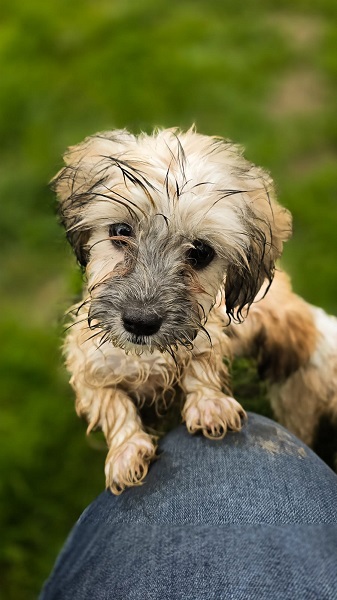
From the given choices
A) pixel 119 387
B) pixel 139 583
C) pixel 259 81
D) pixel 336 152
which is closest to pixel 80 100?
pixel 259 81

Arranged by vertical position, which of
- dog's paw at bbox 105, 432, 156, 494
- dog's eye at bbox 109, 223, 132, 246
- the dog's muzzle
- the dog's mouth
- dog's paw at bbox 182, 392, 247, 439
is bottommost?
dog's paw at bbox 105, 432, 156, 494

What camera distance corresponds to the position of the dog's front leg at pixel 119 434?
7.20 feet

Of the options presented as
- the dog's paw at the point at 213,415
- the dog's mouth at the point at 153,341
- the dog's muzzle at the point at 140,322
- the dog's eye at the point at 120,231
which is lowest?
the dog's paw at the point at 213,415

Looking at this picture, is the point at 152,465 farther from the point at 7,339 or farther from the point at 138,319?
the point at 7,339

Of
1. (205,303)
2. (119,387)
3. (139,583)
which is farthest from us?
(119,387)

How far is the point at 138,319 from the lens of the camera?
1.91 m

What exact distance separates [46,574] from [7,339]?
1432 millimetres

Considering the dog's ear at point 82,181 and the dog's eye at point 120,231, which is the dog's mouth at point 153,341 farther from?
the dog's ear at point 82,181

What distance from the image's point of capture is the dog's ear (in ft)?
6.98

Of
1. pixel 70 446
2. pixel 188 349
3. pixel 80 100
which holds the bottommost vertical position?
pixel 70 446

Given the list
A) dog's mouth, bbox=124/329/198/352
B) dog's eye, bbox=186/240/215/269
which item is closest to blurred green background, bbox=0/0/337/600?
dog's eye, bbox=186/240/215/269

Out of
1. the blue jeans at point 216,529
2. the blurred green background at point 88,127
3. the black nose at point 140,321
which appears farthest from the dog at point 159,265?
the blurred green background at point 88,127

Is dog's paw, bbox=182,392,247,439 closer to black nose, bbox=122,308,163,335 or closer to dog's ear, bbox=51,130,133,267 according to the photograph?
black nose, bbox=122,308,163,335

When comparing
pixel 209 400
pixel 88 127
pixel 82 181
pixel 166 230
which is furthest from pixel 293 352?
pixel 88 127
